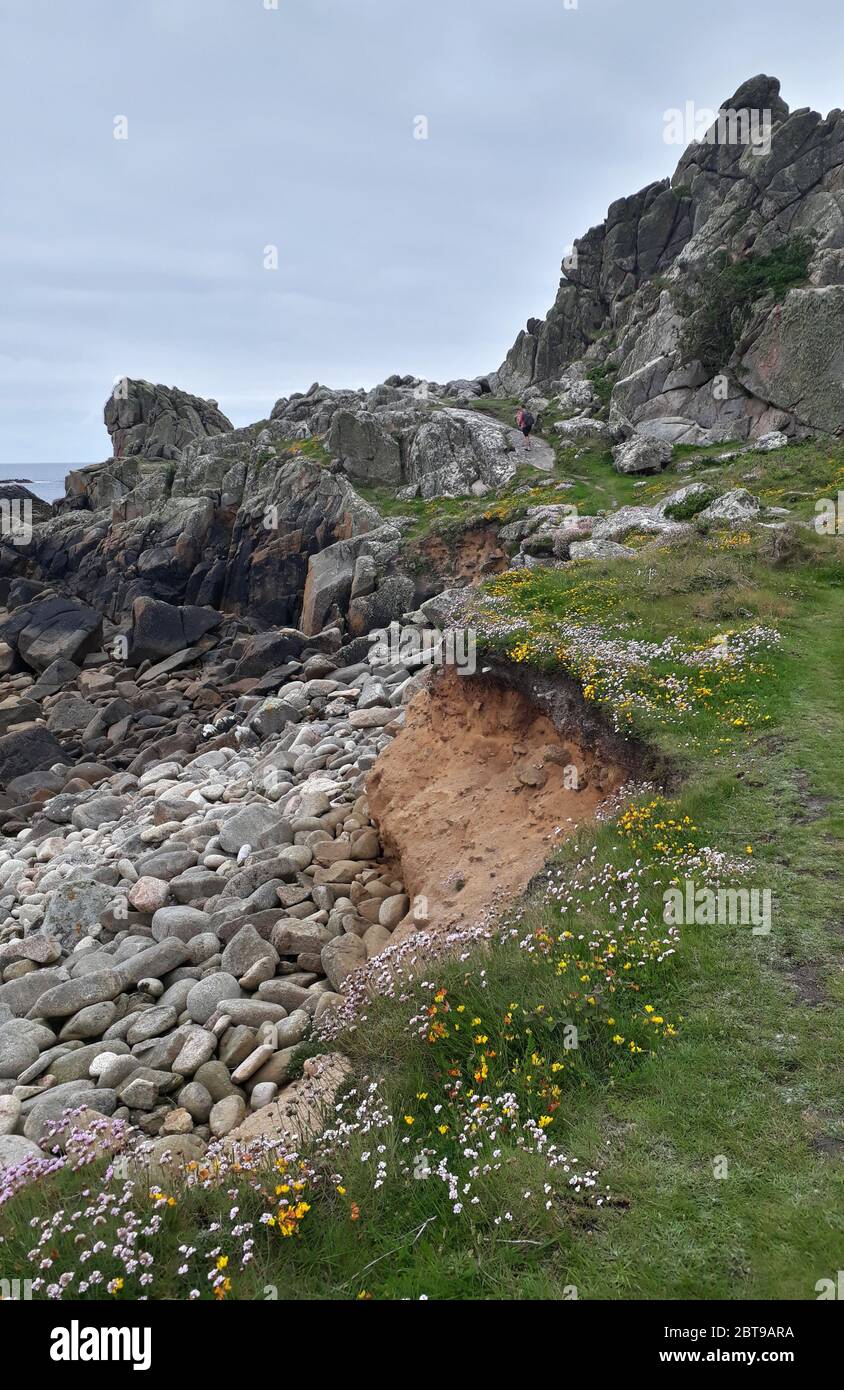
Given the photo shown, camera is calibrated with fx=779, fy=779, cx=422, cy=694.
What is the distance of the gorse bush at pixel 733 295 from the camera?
145 ft

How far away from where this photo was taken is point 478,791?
14.2m

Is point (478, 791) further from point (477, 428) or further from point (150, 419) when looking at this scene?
point (150, 419)

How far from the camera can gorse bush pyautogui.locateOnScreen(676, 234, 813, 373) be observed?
4422 centimetres

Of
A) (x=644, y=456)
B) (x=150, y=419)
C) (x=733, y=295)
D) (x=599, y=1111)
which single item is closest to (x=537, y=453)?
(x=644, y=456)

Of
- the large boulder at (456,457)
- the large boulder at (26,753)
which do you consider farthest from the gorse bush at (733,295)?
the large boulder at (26,753)

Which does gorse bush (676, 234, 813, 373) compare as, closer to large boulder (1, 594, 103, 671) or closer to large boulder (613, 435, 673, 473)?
large boulder (613, 435, 673, 473)

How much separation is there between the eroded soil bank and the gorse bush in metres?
38.2

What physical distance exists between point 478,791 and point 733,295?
141 ft

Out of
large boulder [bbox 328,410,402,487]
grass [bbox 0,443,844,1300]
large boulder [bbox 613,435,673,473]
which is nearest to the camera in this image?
→ grass [bbox 0,443,844,1300]

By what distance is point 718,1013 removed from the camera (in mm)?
6027

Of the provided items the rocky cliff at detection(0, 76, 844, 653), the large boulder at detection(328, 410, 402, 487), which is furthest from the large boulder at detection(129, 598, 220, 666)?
the large boulder at detection(328, 410, 402, 487)

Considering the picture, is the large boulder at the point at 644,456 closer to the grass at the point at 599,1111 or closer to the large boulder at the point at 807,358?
the large boulder at the point at 807,358

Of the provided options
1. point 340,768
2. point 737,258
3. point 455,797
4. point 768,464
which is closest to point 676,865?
point 455,797

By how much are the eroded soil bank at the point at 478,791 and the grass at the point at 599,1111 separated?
2128mm
